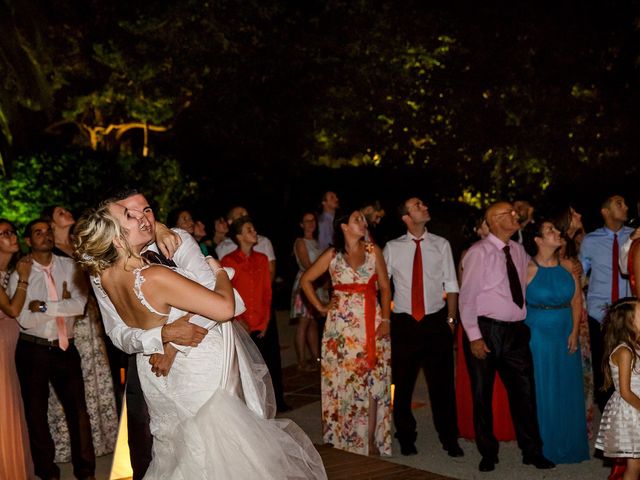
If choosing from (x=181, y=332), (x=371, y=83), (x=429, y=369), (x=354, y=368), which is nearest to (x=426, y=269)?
(x=429, y=369)

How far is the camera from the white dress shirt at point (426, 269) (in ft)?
26.3

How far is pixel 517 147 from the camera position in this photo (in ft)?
53.4

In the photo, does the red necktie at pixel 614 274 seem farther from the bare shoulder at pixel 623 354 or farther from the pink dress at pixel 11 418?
the pink dress at pixel 11 418

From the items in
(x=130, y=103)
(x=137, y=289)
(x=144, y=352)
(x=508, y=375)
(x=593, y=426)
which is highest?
(x=130, y=103)

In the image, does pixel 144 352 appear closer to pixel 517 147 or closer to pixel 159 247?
pixel 159 247

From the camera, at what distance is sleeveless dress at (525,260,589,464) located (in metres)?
7.59

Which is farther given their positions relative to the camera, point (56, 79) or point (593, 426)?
point (56, 79)

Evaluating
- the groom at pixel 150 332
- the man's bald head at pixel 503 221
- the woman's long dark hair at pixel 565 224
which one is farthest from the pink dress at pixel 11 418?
the woman's long dark hair at pixel 565 224

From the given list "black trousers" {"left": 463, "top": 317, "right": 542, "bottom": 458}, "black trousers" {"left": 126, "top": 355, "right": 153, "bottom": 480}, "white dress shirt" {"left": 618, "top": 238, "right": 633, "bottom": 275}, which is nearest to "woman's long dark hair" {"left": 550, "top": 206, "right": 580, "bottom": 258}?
"white dress shirt" {"left": 618, "top": 238, "right": 633, "bottom": 275}

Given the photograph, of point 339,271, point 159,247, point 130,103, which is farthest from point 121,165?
point 159,247

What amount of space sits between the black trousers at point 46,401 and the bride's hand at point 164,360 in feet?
9.86

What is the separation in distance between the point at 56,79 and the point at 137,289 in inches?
531

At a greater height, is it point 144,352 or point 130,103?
point 130,103

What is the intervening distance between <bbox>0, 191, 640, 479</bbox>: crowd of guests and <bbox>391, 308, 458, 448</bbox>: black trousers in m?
0.01
